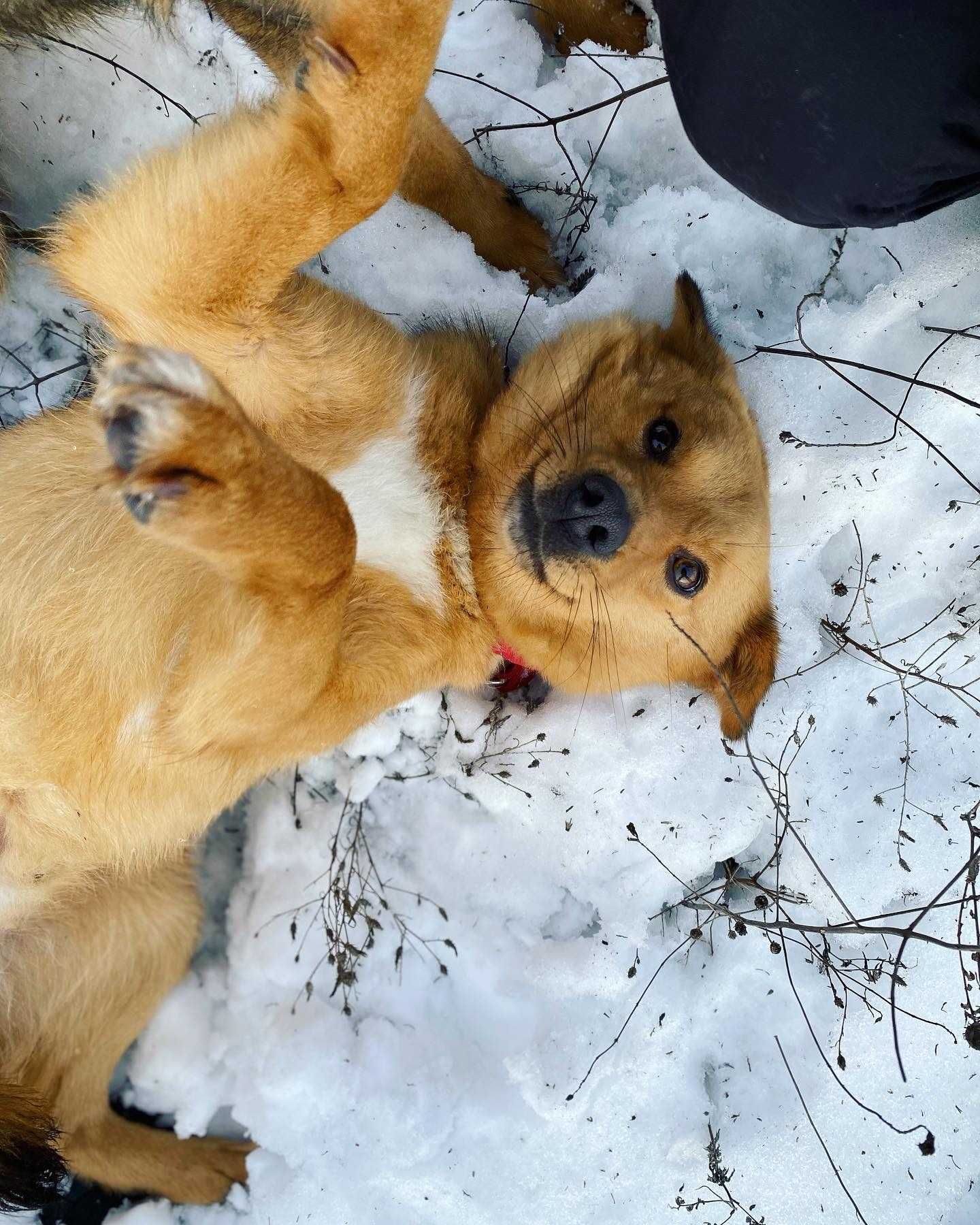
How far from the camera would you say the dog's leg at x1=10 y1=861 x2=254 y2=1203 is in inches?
129

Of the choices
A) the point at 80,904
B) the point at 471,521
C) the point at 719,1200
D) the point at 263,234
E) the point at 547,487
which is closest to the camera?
the point at 263,234

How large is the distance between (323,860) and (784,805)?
1945 millimetres

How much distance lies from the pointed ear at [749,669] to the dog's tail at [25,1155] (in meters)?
2.78

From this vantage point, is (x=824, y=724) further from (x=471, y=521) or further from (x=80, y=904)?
(x=80, y=904)

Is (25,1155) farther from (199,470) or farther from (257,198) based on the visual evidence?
(257,198)

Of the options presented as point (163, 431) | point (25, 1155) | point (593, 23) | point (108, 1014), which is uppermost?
point (593, 23)

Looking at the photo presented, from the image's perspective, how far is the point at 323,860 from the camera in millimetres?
3738

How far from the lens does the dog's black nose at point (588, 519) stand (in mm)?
2430

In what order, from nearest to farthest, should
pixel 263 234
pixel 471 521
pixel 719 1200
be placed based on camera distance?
1. pixel 263 234
2. pixel 471 521
3. pixel 719 1200

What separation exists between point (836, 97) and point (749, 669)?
1702mm

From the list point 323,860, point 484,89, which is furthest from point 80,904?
point 484,89

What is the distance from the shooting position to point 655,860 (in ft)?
11.9

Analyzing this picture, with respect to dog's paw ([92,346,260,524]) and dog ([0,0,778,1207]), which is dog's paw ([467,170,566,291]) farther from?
dog's paw ([92,346,260,524])

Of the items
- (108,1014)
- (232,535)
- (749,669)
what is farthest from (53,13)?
(108,1014)
